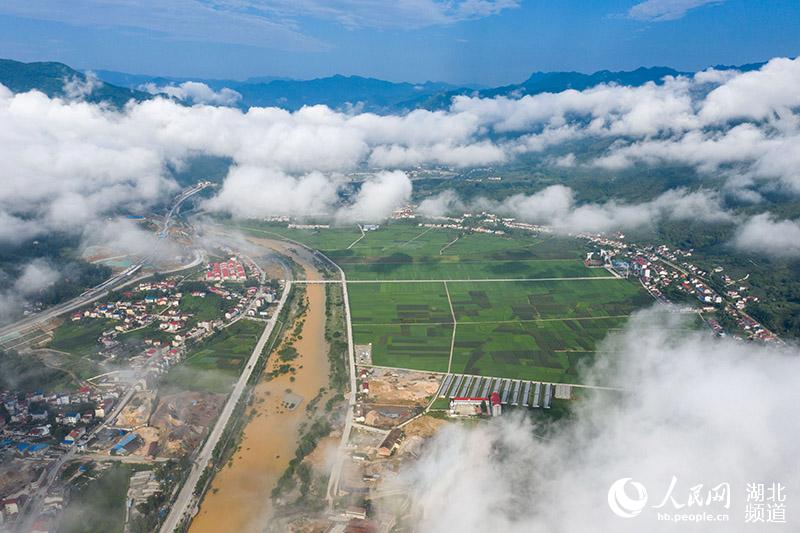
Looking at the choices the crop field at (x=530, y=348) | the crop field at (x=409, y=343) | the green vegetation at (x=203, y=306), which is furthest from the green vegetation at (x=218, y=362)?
the crop field at (x=530, y=348)

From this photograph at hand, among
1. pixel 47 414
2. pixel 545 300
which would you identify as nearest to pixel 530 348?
pixel 545 300

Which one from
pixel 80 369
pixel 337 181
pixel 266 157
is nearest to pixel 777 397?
pixel 80 369

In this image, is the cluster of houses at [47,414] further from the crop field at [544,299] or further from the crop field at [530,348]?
the crop field at [544,299]

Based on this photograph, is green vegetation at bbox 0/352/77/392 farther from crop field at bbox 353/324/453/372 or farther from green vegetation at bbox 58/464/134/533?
crop field at bbox 353/324/453/372

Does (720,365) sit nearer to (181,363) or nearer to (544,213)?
(181,363)

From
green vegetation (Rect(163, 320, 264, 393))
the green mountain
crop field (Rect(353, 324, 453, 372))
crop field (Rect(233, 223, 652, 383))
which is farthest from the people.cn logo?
the green mountain
